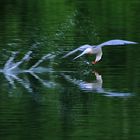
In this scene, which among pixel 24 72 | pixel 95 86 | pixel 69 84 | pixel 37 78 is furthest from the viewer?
pixel 24 72

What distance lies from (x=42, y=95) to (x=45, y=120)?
1.63 metres

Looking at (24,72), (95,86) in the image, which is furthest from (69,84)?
(24,72)

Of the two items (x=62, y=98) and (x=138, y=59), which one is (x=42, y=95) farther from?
(x=138, y=59)

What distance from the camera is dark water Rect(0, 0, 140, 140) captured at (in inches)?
412

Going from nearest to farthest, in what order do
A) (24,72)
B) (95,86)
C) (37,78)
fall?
(95,86)
(37,78)
(24,72)

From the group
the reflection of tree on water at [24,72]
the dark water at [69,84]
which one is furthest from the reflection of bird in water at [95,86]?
the reflection of tree on water at [24,72]

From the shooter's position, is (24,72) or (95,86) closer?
(95,86)

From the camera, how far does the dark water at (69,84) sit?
10469 millimetres

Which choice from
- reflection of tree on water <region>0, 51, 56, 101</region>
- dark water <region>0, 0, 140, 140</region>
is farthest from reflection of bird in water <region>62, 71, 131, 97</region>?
reflection of tree on water <region>0, 51, 56, 101</region>

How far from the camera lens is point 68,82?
44.7 ft

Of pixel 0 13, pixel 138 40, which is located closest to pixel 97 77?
pixel 138 40

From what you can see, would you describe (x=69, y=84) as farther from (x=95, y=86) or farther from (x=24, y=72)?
(x=24, y=72)

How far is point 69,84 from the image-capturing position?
44.0ft

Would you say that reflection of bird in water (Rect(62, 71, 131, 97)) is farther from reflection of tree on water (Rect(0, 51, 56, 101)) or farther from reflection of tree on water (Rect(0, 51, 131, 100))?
reflection of tree on water (Rect(0, 51, 56, 101))
